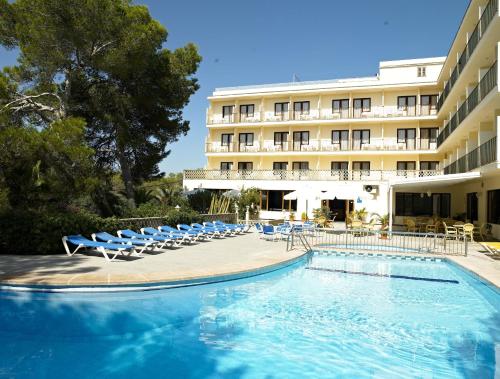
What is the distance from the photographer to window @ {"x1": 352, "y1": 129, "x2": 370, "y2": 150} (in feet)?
116

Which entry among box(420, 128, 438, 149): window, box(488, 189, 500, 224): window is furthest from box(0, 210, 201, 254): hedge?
box(420, 128, 438, 149): window

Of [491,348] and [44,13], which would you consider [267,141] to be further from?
[491,348]

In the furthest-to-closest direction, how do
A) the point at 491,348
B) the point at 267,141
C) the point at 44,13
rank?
the point at 267,141, the point at 44,13, the point at 491,348

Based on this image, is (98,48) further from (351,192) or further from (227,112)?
(227,112)

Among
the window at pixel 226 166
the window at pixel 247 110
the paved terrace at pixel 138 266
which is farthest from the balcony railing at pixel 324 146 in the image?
the paved terrace at pixel 138 266

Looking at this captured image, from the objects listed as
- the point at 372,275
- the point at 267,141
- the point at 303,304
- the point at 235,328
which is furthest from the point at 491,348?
the point at 267,141

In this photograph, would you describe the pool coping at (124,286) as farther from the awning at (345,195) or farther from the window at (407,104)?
the window at (407,104)

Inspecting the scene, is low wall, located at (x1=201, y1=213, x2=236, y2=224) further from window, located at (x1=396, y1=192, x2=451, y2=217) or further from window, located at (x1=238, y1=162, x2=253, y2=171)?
window, located at (x1=396, y1=192, x2=451, y2=217)

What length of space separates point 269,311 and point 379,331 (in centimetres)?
231

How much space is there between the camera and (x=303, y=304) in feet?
30.6

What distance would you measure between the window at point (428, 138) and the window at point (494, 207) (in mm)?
13800

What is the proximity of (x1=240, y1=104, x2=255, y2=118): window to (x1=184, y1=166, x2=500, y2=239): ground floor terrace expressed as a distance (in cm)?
693

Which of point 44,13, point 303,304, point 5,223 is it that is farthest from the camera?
point 44,13

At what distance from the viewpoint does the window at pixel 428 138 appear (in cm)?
3350
